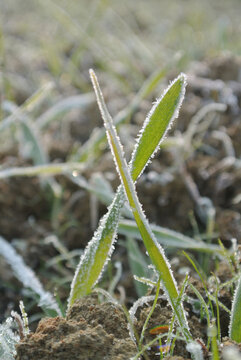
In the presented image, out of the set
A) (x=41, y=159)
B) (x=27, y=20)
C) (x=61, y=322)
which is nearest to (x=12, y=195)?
(x=41, y=159)

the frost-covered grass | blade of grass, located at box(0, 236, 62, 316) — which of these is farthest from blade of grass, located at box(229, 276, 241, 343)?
blade of grass, located at box(0, 236, 62, 316)

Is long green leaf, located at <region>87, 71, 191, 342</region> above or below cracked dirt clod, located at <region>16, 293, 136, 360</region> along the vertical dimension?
above

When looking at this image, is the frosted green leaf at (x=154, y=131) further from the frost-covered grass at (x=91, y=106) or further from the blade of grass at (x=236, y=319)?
the blade of grass at (x=236, y=319)

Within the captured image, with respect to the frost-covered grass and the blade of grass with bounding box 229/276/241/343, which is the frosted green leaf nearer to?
the frost-covered grass

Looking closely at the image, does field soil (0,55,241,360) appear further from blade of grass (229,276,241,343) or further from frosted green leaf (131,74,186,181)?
frosted green leaf (131,74,186,181)

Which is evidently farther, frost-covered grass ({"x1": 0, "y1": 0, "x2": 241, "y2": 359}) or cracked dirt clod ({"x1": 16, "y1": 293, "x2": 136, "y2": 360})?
frost-covered grass ({"x1": 0, "y1": 0, "x2": 241, "y2": 359})

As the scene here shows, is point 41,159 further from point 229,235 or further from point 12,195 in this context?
point 229,235

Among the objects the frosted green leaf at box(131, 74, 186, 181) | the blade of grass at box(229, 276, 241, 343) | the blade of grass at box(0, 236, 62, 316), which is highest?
the frosted green leaf at box(131, 74, 186, 181)

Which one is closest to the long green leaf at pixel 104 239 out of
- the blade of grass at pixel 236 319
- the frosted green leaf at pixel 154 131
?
the frosted green leaf at pixel 154 131
